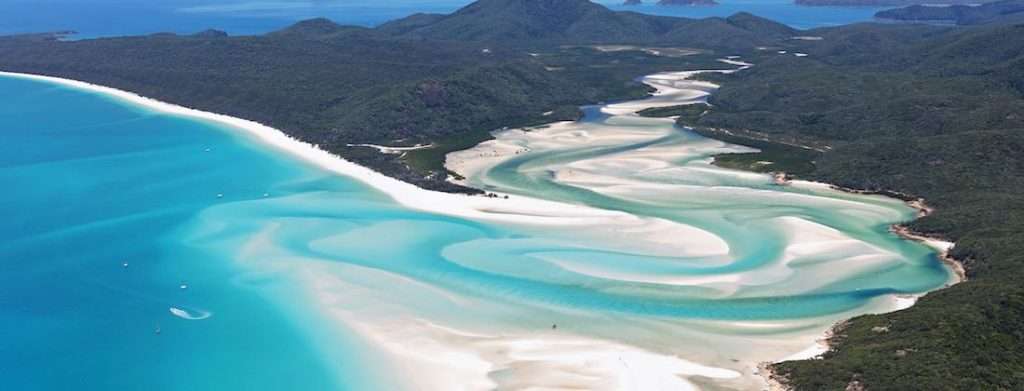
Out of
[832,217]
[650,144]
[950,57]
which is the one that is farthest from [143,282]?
[950,57]

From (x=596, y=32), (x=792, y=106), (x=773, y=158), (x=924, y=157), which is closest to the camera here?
(x=924, y=157)

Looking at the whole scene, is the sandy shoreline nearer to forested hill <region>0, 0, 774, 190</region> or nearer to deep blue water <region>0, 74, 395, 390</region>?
forested hill <region>0, 0, 774, 190</region>

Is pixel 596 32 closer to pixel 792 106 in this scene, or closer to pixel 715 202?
pixel 792 106

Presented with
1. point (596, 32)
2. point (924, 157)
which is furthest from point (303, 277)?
point (596, 32)

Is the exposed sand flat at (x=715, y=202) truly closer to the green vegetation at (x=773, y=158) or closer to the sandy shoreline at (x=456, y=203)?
the green vegetation at (x=773, y=158)

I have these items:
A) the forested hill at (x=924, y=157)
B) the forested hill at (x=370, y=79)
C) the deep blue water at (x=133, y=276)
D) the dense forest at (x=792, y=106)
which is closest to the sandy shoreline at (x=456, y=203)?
the forested hill at (x=370, y=79)

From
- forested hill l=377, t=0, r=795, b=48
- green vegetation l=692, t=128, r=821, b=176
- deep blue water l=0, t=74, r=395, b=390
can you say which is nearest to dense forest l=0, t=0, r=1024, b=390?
green vegetation l=692, t=128, r=821, b=176
